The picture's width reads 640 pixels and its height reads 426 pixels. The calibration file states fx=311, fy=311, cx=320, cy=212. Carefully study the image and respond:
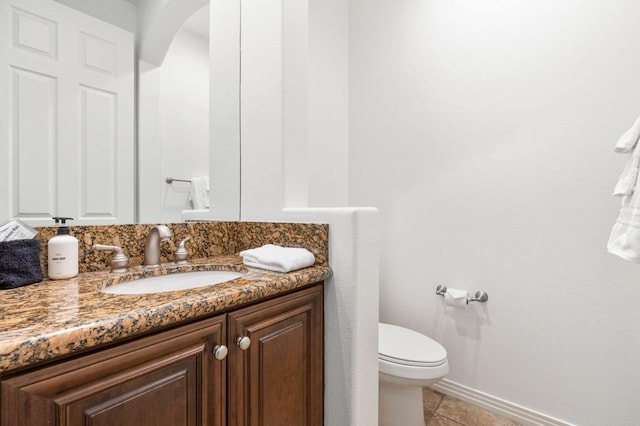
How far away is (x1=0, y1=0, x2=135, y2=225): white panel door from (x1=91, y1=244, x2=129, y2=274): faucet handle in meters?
0.09

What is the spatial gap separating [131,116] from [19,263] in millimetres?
563

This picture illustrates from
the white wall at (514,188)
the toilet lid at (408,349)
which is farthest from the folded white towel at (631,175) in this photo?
the toilet lid at (408,349)

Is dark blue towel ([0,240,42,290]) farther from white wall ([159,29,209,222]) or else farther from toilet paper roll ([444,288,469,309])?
toilet paper roll ([444,288,469,309])

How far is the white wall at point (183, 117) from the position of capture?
47.7 inches

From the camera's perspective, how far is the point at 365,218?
1078mm

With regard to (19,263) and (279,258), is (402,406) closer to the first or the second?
(279,258)

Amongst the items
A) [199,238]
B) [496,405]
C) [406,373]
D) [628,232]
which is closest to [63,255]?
[199,238]

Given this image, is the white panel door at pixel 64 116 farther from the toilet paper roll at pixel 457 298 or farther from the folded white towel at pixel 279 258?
the toilet paper roll at pixel 457 298

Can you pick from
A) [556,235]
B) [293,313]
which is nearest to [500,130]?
[556,235]

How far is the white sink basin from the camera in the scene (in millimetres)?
947

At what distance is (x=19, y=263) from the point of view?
81 cm

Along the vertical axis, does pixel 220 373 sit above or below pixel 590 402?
above

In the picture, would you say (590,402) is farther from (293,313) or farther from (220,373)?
(220,373)

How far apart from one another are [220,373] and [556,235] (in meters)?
1.56
